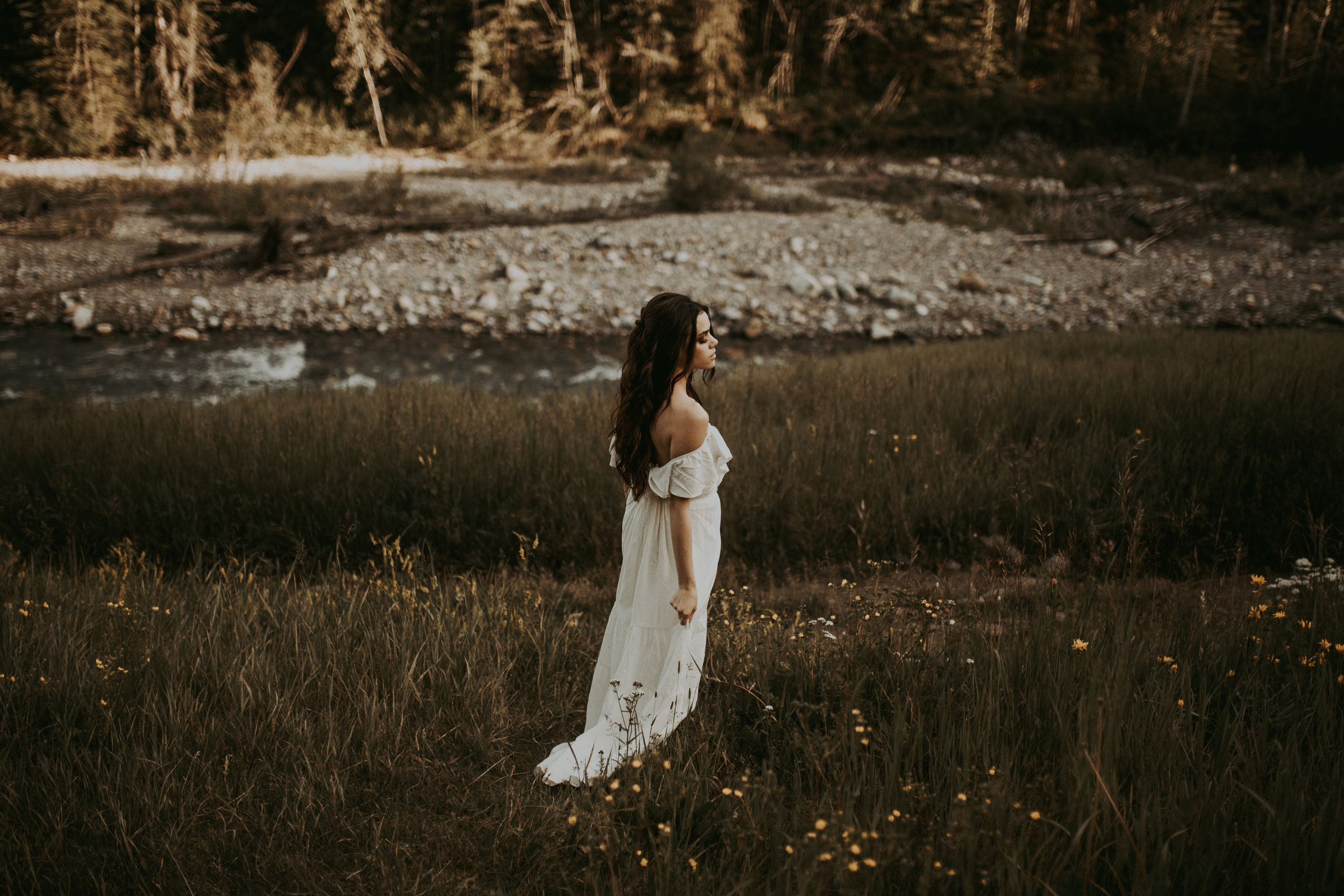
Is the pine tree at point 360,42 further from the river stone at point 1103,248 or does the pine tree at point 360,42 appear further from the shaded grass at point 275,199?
the river stone at point 1103,248

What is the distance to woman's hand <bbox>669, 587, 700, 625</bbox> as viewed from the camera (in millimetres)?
2375

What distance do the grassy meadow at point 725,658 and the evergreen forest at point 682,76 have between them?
17.1 metres

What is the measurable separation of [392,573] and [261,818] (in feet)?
5.03

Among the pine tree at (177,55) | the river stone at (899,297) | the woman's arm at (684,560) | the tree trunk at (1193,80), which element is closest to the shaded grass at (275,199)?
the pine tree at (177,55)

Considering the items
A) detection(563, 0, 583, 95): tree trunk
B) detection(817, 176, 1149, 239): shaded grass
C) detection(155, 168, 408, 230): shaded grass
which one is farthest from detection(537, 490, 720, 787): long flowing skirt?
detection(563, 0, 583, 95): tree trunk

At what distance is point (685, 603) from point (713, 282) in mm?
9671

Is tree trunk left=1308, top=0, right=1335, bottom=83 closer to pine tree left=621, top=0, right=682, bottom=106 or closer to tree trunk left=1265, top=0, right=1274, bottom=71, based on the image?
tree trunk left=1265, top=0, right=1274, bottom=71

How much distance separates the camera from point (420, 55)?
28828 mm

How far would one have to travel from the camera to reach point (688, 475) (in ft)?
7.76

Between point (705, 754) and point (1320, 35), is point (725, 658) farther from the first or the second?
point (1320, 35)

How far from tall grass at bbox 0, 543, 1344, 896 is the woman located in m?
0.13

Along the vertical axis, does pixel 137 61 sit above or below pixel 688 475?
above

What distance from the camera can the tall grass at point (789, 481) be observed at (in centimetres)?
437

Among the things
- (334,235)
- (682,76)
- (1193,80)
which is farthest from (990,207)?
(682,76)
